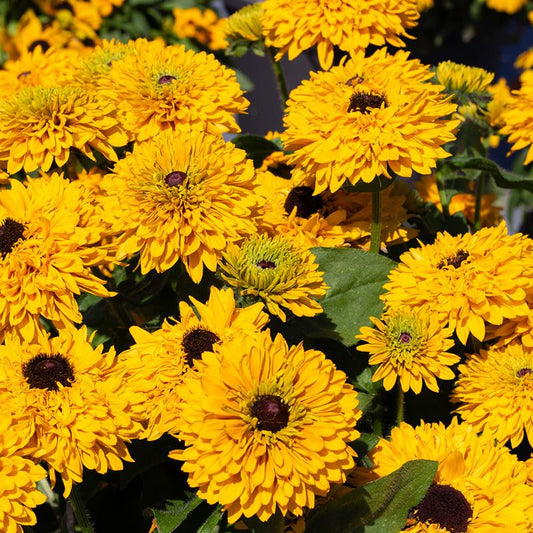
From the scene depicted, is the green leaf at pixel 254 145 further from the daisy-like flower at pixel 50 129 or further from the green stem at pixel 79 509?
the green stem at pixel 79 509

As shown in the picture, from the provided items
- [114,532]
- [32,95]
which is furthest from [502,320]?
[32,95]

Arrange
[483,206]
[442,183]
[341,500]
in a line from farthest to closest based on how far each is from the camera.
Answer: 1. [483,206]
2. [442,183]
3. [341,500]

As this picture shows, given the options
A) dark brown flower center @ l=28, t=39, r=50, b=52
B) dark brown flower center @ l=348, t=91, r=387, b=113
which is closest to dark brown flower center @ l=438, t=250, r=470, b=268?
dark brown flower center @ l=348, t=91, r=387, b=113

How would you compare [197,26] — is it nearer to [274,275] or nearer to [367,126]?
[367,126]

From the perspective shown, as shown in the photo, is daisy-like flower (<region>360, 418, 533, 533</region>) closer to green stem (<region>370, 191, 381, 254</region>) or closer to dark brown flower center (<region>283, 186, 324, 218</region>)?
green stem (<region>370, 191, 381, 254</region>)

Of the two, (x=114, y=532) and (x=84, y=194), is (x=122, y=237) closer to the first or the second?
(x=84, y=194)

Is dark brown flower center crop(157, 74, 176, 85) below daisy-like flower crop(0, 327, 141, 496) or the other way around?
the other way around
